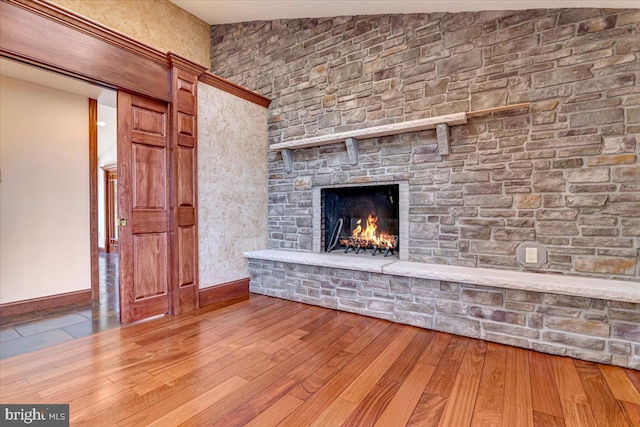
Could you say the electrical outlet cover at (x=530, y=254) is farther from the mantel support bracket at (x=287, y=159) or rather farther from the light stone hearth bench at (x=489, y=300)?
the mantel support bracket at (x=287, y=159)

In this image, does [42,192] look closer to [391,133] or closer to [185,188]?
[185,188]

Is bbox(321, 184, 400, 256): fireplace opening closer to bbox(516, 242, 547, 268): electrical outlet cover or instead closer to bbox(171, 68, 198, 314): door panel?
bbox(516, 242, 547, 268): electrical outlet cover

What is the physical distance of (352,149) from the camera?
3250 millimetres

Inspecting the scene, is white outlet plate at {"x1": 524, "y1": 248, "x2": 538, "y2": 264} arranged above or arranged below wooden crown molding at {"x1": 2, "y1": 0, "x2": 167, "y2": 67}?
below

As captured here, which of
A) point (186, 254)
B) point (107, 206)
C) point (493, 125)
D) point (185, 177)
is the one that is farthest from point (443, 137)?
point (107, 206)

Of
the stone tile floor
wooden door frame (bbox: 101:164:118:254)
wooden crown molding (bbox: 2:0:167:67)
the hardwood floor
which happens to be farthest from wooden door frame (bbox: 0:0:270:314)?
wooden door frame (bbox: 101:164:118:254)

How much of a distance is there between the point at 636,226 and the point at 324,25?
349cm

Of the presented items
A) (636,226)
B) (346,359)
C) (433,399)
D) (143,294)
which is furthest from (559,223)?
(143,294)

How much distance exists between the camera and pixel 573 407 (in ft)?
5.12

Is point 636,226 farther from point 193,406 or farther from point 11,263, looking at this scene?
point 11,263

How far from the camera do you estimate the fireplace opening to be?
340 centimetres

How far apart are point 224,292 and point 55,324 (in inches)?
58.8

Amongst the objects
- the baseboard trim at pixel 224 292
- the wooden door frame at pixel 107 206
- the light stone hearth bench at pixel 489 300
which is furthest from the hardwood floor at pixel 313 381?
the wooden door frame at pixel 107 206

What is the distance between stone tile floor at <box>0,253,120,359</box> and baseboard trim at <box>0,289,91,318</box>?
0.09 m
